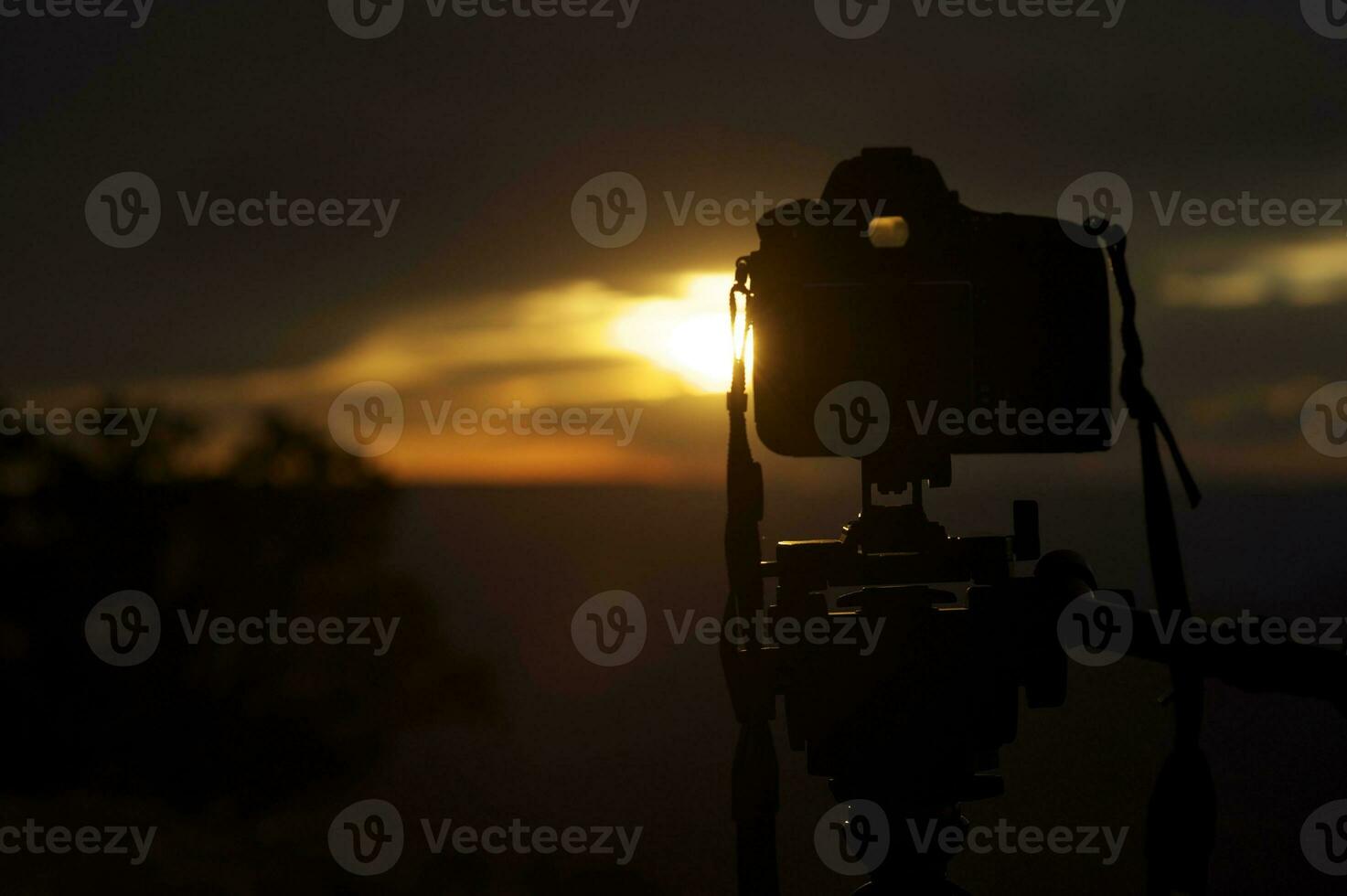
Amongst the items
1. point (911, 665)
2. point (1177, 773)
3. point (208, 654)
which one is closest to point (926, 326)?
point (911, 665)

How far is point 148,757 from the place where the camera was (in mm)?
15672

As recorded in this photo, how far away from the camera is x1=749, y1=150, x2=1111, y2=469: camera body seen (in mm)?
1761

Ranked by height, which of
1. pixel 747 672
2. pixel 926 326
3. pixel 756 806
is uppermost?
pixel 926 326

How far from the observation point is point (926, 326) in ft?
5.83

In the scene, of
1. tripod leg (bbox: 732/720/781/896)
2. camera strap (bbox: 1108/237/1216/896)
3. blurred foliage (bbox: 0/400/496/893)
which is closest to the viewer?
camera strap (bbox: 1108/237/1216/896)

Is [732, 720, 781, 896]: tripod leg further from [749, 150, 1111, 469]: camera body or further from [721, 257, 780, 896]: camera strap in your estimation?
[749, 150, 1111, 469]: camera body

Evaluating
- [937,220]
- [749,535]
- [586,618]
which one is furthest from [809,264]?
[586,618]

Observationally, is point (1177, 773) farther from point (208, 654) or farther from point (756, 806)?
point (208, 654)

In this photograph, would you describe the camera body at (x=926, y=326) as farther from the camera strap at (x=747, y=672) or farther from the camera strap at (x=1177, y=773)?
the camera strap at (x=1177, y=773)

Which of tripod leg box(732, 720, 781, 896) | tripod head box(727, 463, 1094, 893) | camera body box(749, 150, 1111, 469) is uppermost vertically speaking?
camera body box(749, 150, 1111, 469)

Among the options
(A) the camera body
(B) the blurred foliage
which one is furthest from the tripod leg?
(B) the blurred foliage

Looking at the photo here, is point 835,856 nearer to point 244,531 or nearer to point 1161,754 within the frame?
point 1161,754

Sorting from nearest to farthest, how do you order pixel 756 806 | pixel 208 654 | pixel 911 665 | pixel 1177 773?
pixel 1177 773 < pixel 756 806 < pixel 911 665 < pixel 208 654

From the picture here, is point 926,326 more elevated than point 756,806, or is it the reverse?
point 926,326
